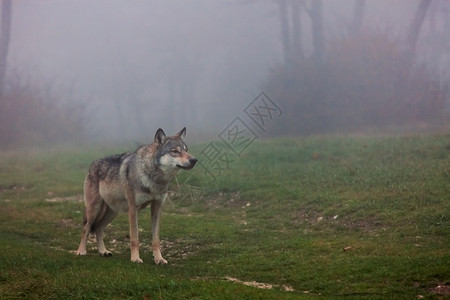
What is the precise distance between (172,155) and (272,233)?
10.8ft

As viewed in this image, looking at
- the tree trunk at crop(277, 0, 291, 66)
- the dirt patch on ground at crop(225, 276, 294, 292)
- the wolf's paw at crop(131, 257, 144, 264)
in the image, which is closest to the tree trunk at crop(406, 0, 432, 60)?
the tree trunk at crop(277, 0, 291, 66)

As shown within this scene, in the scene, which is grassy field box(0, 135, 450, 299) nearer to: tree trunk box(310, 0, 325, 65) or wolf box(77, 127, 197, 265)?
wolf box(77, 127, 197, 265)

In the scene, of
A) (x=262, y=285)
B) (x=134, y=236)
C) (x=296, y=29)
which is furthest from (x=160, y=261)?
(x=296, y=29)

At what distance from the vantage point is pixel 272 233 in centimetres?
1227

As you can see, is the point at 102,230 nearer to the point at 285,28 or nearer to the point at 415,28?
the point at 415,28

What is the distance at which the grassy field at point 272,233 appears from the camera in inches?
304

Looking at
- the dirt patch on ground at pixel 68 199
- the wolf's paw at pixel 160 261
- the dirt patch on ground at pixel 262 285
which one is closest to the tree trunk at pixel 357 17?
the dirt patch on ground at pixel 68 199

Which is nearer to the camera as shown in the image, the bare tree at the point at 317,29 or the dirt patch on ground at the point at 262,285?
the dirt patch on ground at the point at 262,285

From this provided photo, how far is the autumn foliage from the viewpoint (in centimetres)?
2673

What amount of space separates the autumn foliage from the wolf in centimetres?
1754

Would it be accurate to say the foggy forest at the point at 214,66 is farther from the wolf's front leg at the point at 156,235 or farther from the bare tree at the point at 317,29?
the wolf's front leg at the point at 156,235

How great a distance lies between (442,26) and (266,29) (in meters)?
15.6

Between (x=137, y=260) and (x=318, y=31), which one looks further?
(x=318, y=31)

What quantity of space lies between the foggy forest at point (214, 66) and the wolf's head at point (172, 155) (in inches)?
661
